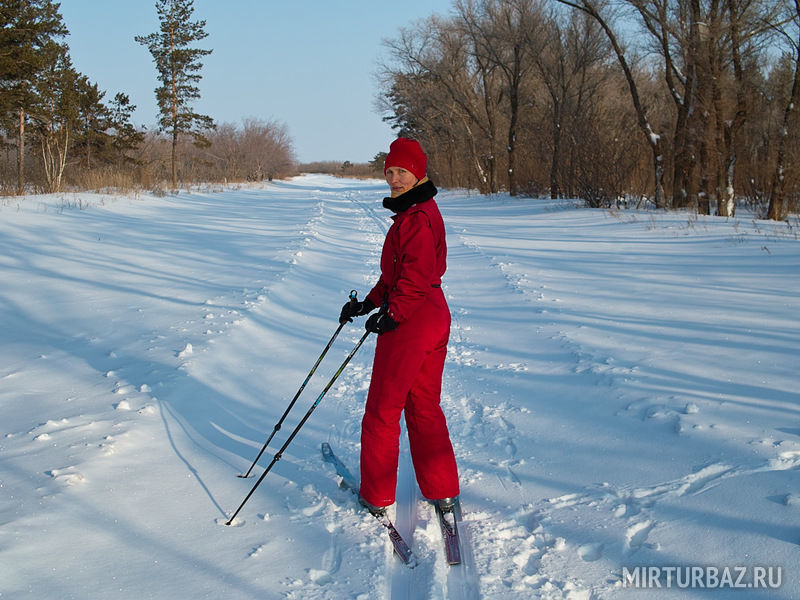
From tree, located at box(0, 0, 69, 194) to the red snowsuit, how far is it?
2041cm

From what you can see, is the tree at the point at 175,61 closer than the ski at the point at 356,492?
No

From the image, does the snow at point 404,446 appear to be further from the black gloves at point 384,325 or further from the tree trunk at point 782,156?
the tree trunk at point 782,156

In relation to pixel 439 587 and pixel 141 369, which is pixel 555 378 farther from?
pixel 141 369

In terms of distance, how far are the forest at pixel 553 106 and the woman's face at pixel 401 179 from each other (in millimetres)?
14606

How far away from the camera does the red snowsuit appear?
2936 mm

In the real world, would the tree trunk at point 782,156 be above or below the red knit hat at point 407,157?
above

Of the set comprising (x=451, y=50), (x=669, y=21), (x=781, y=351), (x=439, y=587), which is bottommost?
(x=439, y=587)

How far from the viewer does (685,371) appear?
4742mm

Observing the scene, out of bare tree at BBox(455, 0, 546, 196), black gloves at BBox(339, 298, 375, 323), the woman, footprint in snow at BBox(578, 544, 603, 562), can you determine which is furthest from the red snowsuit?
bare tree at BBox(455, 0, 546, 196)

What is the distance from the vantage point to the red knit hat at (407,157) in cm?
307

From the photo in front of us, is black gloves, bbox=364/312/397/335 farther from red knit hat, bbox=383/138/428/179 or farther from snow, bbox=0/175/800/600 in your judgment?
snow, bbox=0/175/800/600

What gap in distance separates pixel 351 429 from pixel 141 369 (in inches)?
83.8

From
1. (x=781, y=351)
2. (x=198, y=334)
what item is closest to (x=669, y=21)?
(x=781, y=351)

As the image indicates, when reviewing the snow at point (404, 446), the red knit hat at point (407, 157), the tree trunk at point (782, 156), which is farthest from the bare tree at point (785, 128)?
the red knit hat at point (407, 157)
